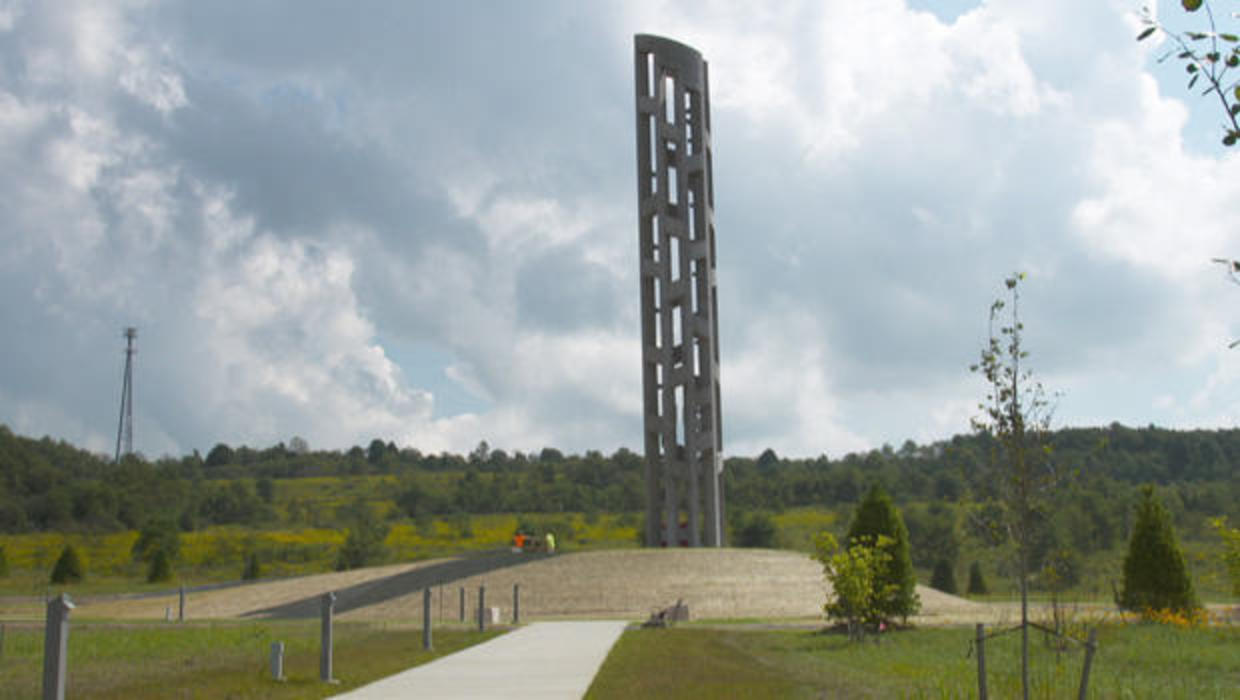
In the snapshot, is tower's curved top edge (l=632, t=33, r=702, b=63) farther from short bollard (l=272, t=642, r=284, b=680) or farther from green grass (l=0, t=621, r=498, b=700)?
short bollard (l=272, t=642, r=284, b=680)

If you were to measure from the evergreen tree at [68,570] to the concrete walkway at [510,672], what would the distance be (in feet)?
111

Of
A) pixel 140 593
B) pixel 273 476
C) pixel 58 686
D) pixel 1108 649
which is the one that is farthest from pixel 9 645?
pixel 273 476

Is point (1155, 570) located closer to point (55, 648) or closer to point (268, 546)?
point (55, 648)

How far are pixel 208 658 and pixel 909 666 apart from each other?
10374 millimetres

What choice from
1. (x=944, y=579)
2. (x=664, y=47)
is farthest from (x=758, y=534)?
(x=664, y=47)

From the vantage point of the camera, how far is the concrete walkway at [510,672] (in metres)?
12.0

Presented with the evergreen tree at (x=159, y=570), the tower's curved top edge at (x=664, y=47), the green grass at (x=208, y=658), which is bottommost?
the evergreen tree at (x=159, y=570)

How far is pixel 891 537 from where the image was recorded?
2252 cm

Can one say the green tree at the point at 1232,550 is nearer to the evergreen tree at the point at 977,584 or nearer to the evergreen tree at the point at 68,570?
the evergreen tree at the point at 977,584

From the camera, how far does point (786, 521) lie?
230 feet

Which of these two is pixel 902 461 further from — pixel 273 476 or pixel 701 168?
pixel 701 168

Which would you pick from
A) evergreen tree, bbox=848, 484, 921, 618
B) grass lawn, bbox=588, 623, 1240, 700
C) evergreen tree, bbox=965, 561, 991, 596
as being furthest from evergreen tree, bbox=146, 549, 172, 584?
evergreen tree, bbox=848, 484, 921, 618

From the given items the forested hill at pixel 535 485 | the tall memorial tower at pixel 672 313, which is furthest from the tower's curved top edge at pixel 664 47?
the forested hill at pixel 535 485

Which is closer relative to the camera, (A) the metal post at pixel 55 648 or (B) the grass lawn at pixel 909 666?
(A) the metal post at pixel 55 648
